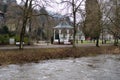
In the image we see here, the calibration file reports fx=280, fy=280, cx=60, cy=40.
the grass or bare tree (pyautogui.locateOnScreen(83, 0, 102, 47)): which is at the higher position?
bare tree (pyautogui.locateOnScreen(83, 0, 102, 47))

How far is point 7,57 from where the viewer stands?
34.8 m

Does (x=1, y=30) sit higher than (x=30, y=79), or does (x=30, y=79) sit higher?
(x=1, y=30)

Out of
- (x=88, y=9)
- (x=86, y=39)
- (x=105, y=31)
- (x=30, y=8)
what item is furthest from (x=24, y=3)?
(x=86, y=39)

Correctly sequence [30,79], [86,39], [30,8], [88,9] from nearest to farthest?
[30,79]
[30,8]
[88,9]
[86,39]

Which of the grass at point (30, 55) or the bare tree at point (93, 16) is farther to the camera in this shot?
the bare tree at point (93, 16)

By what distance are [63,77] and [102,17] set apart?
43.1 m

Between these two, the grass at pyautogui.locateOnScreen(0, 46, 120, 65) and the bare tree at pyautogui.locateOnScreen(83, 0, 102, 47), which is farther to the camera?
the bare tree at pyautogui.locateOnScreen(83, 0, 102, 47)

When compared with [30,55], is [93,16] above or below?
above

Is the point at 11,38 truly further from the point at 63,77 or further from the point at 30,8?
the point at 63,77

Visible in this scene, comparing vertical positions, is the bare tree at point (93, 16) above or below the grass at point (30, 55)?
above

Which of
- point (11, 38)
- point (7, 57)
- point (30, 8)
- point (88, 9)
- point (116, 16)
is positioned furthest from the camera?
point (11, 38)

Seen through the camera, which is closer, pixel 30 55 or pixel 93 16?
pixel 30 55

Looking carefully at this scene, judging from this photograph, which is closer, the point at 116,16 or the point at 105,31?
the point at 116,16

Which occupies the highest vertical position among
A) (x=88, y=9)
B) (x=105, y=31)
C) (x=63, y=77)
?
(x=88, y=9)
